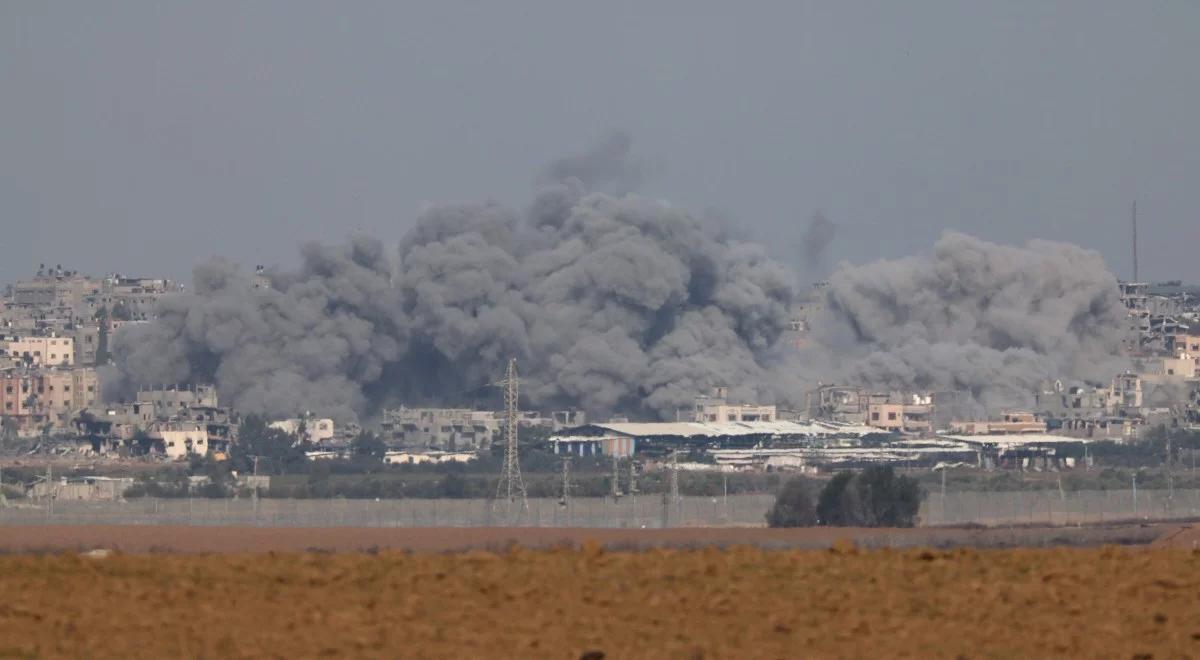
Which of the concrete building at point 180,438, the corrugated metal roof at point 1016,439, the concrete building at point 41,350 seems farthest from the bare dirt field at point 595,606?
the concrete building at point 41,350

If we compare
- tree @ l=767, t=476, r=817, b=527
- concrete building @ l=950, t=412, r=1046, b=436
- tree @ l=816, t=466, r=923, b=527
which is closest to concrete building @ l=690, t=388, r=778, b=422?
concrete building @ l=950, t=412, r=1046, b=436

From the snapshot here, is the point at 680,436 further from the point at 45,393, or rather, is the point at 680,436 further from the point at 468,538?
the point at 468,538

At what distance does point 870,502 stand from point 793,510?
176 cm

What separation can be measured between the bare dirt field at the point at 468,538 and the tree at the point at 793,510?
5989 millimetres

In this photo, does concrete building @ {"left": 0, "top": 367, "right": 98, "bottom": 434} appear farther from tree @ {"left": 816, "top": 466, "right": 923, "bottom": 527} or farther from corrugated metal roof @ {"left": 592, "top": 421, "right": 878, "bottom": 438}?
tree @ {"left": 816, "top": 466, "right": 923, "bottom": 527}

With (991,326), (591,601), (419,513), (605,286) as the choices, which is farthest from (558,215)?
(591,601)

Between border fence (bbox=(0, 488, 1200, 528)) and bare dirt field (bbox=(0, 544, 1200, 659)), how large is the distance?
1051 inches

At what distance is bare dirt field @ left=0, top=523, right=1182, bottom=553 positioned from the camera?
3175 centimetres

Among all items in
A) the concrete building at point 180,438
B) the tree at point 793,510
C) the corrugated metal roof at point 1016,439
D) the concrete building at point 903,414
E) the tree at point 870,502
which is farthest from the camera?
the concrete building at point 903,414

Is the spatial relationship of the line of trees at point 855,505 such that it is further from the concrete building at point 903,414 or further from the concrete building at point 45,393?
the concrete building at point 45,393

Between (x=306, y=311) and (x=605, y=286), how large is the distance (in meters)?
12.1

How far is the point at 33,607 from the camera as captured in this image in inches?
707

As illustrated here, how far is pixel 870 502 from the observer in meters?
51.7

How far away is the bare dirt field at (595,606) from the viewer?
16.9 metres
